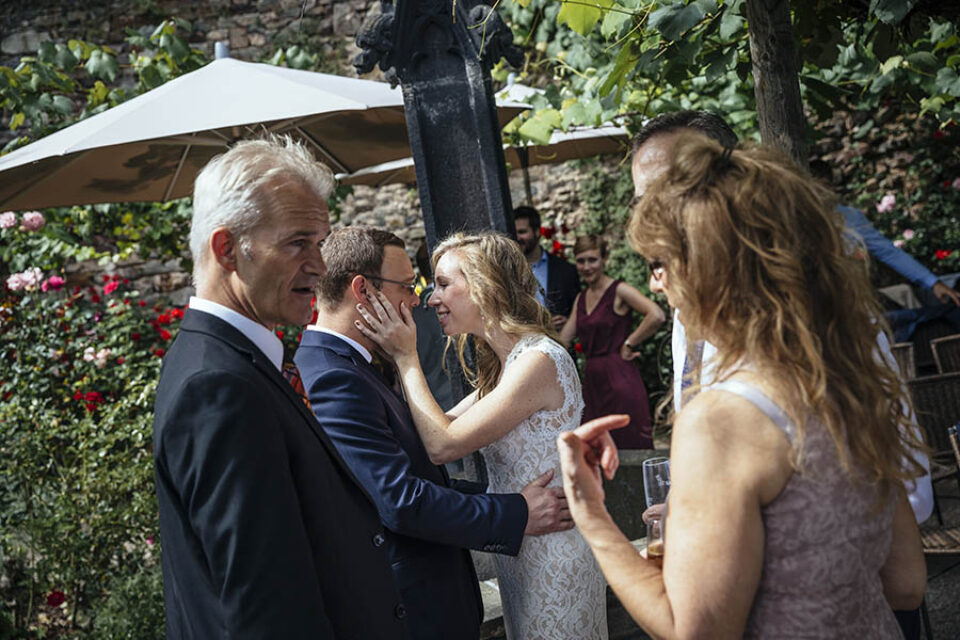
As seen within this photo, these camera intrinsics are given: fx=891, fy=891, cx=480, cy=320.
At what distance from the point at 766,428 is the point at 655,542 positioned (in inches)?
16.3

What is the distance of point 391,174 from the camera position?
7223 millimetres

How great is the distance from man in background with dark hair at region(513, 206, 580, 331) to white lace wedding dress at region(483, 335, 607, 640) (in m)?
3.12

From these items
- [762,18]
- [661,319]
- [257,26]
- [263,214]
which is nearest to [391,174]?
[661,319]

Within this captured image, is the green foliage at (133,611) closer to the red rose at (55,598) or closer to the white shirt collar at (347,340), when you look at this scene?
the red rose at (55,598)

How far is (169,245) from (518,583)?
559 centimetres

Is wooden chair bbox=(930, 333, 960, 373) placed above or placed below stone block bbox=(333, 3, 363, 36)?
below

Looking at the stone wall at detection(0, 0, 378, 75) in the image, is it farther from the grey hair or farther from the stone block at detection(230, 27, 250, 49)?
the grey hair

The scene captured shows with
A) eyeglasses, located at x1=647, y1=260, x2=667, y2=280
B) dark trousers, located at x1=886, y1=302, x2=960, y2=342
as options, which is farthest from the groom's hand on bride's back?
dark trousers, located at x1=886, y1=302, x2=960, y2=342

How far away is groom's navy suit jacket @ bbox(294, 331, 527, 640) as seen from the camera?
80.0 inches

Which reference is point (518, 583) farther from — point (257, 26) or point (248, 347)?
point (257, 26)

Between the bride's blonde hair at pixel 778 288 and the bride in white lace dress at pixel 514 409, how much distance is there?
3.20ft

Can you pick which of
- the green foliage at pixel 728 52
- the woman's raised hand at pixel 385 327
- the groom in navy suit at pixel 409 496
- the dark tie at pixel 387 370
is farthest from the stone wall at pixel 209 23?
the groom in navy suit at pixel 409 496

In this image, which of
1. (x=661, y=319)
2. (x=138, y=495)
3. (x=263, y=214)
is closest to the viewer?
(x=263, y=214)

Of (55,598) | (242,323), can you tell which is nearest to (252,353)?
(242,323)
